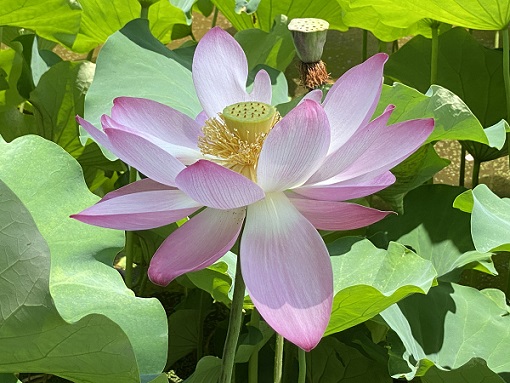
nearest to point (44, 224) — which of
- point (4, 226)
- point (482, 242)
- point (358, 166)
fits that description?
point (4, 226)

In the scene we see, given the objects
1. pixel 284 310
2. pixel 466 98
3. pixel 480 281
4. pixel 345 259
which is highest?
pixel 284 310

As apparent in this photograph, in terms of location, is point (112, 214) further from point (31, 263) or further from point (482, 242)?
point (482, 242)

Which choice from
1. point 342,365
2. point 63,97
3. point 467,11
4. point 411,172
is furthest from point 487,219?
point 63,97

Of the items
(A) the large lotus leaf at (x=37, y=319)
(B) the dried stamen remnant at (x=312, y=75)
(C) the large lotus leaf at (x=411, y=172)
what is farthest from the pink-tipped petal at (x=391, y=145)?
(C) the large lotus leaf at (x=411, y=172)

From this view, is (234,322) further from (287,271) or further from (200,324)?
(200,324)

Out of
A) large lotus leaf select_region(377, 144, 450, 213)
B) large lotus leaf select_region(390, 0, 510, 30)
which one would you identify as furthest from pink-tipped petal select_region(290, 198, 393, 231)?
large lotus leaf select_region(390, 0, 510, 30)

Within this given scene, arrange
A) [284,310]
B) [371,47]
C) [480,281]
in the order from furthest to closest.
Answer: [371,47], [480,281], [284,310]

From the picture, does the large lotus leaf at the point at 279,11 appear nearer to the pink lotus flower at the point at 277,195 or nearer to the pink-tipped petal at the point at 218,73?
the pink-tipped petal at the point at 218,73
